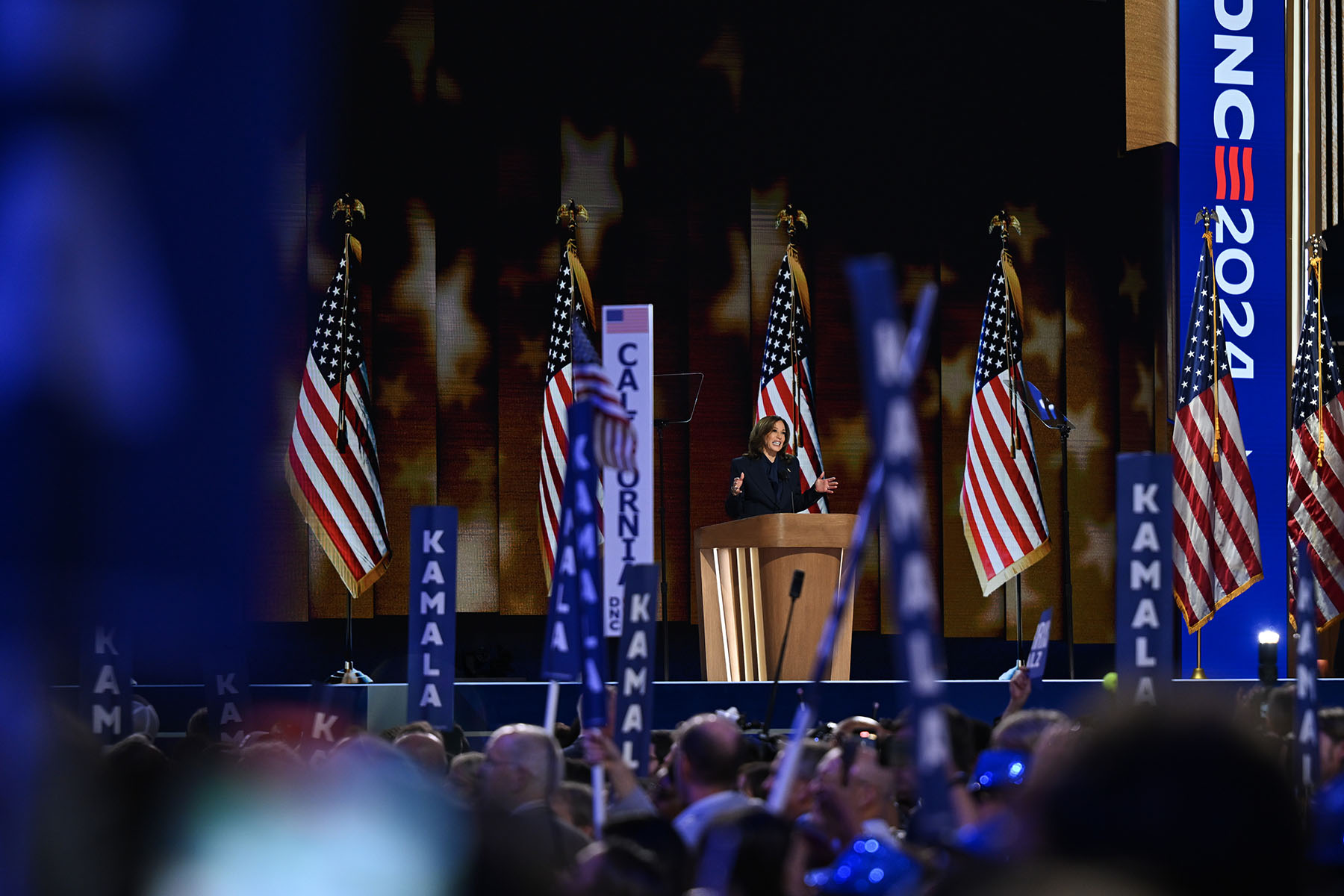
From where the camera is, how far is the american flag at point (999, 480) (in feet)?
32.9

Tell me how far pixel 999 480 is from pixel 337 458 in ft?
13.5

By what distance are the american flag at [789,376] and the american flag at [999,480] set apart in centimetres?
104

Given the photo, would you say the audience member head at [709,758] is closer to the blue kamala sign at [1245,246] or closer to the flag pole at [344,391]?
the flag pole at [344,391]

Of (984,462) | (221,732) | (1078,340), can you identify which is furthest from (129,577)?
(1078,340)

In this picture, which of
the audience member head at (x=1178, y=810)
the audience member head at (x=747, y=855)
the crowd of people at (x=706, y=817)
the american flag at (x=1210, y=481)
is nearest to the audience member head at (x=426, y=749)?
the crowd of people at (x=706, y=817)

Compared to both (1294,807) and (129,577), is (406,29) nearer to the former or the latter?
(129,577)

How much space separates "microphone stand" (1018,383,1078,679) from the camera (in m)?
9.04

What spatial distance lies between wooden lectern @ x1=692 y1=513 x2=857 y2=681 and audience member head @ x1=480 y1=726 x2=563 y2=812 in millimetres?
3531

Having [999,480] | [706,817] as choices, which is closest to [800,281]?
[999,480]

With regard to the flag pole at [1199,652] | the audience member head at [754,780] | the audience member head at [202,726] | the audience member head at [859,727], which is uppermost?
the audience member head at [859,727]

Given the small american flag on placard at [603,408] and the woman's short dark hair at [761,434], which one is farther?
the woman's short dark hair at [761,434]

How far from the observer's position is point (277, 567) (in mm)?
11695

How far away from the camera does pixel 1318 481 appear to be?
34.0 ft

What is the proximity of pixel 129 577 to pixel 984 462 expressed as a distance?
890 centimetres
